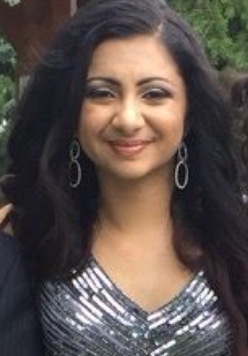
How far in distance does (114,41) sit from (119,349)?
0.79 meters

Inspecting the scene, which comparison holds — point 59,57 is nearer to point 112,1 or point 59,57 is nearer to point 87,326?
point 112,1

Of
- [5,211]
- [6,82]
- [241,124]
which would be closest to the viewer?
[5,211]

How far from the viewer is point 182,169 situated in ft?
10.8

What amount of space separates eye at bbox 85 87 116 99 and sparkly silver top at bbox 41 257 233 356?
0.48 metres

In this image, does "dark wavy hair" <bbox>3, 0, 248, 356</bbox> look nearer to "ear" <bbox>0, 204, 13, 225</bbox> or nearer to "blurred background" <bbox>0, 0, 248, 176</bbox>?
"ear" <bbox>0, 204, 13, 225</bbox>

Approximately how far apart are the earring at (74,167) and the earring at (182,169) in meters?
0.27

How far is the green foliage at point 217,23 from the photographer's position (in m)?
5.62

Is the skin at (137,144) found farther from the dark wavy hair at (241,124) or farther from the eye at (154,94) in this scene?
the dark wavy hair at (241,124)

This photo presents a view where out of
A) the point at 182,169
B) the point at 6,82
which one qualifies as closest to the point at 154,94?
the point at 182,169

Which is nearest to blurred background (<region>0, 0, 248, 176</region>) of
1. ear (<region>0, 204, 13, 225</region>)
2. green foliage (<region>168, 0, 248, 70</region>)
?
green foliage (<region>168, 0, 248, 70</region>)

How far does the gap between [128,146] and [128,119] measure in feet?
0.24

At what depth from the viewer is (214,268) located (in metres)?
3.18

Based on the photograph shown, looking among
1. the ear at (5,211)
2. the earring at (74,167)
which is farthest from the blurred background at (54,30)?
the earring at (74,167)

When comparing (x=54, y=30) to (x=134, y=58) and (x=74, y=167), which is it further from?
(x=134, y=58)
